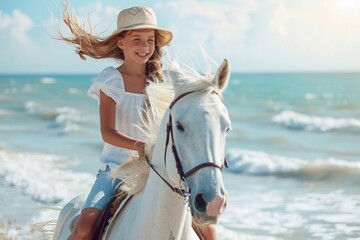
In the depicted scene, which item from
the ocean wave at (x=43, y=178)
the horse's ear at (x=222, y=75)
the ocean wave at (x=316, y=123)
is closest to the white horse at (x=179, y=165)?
the horse's ear at (x=222, y=75)

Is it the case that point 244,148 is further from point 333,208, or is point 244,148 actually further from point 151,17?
point 151,17

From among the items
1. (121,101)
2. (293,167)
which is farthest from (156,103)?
(293,167)

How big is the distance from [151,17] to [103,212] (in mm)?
1158

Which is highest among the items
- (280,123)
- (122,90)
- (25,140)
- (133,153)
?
(280,123)

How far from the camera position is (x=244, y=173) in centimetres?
1389

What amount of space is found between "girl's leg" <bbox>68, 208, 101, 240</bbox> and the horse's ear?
113cm

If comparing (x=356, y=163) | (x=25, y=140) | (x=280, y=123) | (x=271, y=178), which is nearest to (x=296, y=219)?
(x=271, y=178)

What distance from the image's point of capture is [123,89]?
143 inches

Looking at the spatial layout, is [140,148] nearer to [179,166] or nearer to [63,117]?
[179,166]

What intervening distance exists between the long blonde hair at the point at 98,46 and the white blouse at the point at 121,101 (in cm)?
19

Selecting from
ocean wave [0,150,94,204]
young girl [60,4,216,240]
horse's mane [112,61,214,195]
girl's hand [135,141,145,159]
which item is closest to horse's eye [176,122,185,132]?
horse's mane [112,61,214,195]

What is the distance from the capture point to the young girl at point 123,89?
3.50 meters

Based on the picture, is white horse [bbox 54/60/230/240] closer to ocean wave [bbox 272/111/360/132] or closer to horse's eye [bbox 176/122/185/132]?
horse's eye [bbox 176/122/185/132]

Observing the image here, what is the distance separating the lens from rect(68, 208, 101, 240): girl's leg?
3455 mm
